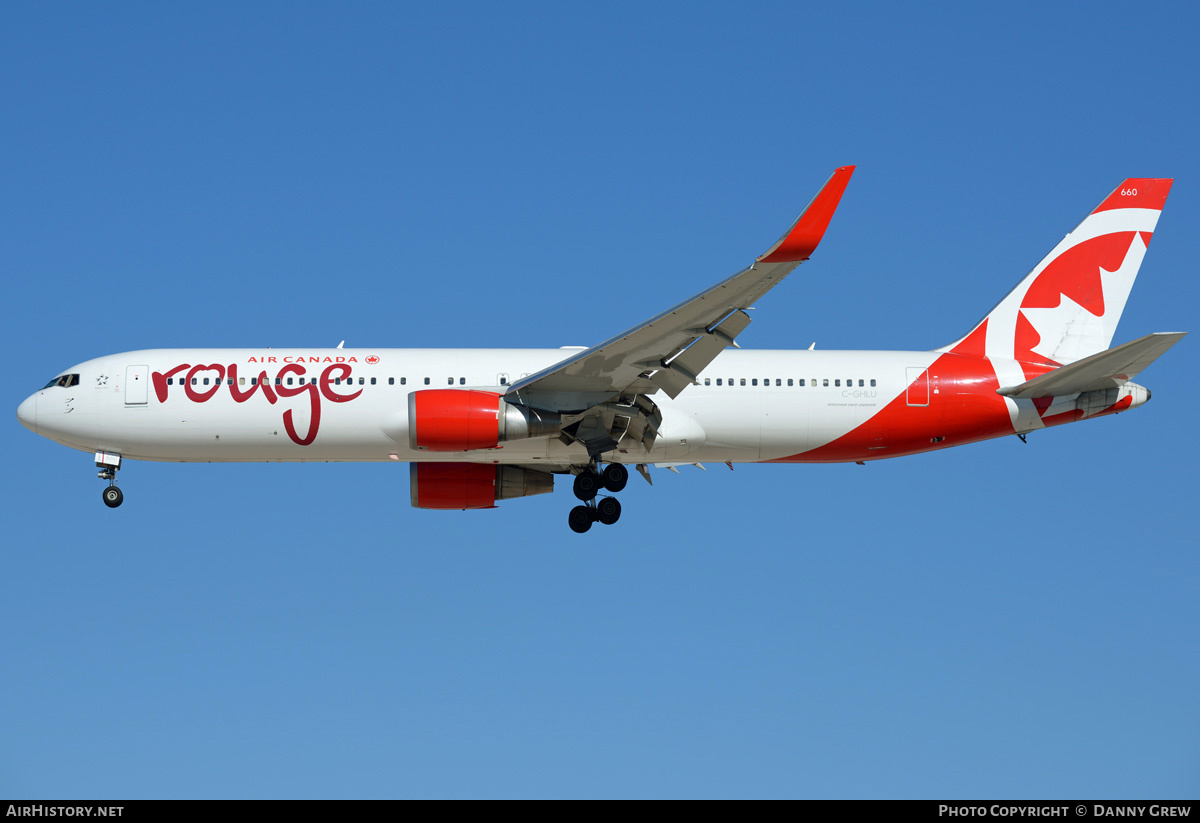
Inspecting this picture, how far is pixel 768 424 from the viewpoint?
104ft

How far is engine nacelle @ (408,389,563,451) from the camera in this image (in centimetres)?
2892

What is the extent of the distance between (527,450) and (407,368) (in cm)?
348

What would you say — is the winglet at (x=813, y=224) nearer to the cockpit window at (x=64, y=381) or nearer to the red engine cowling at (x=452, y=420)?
the red engine cowling at (x=452, y=420)

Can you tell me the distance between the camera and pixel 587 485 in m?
31.8

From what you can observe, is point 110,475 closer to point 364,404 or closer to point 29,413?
point 29,413

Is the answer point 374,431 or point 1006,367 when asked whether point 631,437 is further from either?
point 1006,367

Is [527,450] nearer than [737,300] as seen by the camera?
No

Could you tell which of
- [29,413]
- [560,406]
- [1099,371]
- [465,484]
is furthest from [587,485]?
[29,413]

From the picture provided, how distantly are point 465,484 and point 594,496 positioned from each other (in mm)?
3596

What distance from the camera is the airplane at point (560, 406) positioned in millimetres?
29969

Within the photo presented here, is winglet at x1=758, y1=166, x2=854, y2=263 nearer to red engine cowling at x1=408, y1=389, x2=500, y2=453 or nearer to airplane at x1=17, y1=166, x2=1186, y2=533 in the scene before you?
airplane at x1=17, y1=166, x2=1186, y2=533
